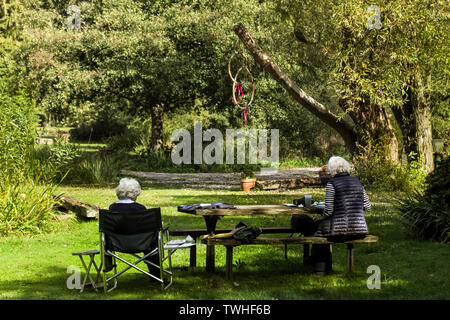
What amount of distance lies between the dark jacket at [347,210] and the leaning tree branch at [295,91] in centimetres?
973

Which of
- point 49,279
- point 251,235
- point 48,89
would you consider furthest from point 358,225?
point 48,89

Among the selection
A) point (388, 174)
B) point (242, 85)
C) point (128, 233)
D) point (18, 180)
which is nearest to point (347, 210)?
point (128, 233)

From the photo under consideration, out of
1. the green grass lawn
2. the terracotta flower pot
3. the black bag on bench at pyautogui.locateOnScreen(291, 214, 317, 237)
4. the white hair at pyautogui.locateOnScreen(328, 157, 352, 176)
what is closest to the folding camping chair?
the green grass lawn

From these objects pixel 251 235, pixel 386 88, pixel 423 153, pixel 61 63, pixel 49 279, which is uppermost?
pixel 61 63

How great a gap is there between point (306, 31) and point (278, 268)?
1360 centimetres

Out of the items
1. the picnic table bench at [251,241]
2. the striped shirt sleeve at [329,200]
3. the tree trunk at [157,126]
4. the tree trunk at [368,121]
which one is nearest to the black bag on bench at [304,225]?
the picnic table bench at [251,241]

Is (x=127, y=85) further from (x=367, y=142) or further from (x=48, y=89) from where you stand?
(x=367, y=142)

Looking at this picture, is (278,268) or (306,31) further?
(306,31)

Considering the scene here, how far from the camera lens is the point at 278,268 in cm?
714

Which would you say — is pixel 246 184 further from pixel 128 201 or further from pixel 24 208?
pixel 128 201

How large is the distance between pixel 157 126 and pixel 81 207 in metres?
15.7

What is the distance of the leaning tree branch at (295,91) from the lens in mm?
16016

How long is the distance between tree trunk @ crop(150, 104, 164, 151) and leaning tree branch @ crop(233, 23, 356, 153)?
10.0 m
